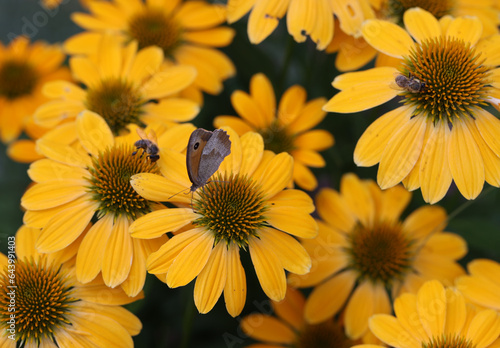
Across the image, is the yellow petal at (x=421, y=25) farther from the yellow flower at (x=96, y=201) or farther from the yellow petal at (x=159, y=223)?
the yellow petal at (x=159, y=223)

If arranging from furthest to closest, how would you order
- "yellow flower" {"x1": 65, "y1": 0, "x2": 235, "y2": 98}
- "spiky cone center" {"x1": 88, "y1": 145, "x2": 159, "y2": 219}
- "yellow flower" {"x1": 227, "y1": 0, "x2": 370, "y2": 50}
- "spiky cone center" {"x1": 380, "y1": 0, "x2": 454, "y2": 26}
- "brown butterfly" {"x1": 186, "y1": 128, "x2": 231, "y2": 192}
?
1. "yellow flower" {"x1": 65, "y1": 0, "x2": 235, "y2": 98}
2. "spiky cone center" {"x1": 380, "y1": 0, "x2": 454, "y2": 26}
3. "yellow flower" {"x1": 227, "y1": 0, "x2": 370, "y2": 50}
4. "spiky cone center" {"x1": 88, "y1": 145, "x2": 159, "y2": 219}
5. "brown butterfly" {"x1": 186, "y1": 128, "x2": 231, "y2": 192}

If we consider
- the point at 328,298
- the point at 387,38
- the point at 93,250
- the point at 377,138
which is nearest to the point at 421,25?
the point at 387,38

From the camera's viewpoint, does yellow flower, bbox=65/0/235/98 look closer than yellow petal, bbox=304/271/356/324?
No

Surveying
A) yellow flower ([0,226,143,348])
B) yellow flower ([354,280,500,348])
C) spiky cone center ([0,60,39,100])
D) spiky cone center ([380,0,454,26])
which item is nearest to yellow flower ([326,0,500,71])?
spiky cone center ([380,0,454,26])

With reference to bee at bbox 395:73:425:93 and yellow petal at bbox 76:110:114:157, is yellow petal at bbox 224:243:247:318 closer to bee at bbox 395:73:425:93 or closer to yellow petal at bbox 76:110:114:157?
yellow petal at bbox 76:110:114:157

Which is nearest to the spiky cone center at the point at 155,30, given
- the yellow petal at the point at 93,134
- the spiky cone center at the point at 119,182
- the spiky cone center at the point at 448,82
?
the yellow petal at the point at 93,134

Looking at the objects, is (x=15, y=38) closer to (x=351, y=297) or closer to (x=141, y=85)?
(x=141, y=85)

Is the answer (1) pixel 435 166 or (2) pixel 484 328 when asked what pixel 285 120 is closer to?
(1) pixel 435 166
